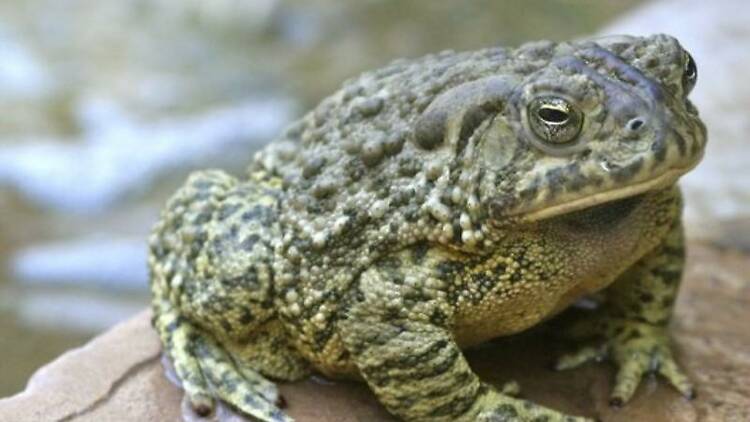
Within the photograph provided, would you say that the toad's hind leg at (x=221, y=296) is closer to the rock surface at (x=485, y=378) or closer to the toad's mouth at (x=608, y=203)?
the rock surface at (x=485, y=378)

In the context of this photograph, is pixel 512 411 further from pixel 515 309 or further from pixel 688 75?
pixel 688 75

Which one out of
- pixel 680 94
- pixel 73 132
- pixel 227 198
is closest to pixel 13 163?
pixel 73 132

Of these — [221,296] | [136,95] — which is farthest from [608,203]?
[136,95]

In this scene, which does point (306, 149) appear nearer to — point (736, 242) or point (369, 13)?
point (736, 242)

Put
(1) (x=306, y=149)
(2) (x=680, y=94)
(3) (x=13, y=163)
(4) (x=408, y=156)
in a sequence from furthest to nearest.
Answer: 1. (3) (x=13, y=163)
2. (1) (x=306, y=149)
3. (4) (x=408, y=156)
4. (2) (x=680, y=94)

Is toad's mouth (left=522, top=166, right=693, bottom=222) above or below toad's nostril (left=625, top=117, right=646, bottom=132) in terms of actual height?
below

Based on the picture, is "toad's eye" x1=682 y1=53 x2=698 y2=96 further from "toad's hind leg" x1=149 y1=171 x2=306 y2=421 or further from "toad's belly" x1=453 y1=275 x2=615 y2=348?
"toad's hind leg" x1=149 y1=171 x2=306 y2=421

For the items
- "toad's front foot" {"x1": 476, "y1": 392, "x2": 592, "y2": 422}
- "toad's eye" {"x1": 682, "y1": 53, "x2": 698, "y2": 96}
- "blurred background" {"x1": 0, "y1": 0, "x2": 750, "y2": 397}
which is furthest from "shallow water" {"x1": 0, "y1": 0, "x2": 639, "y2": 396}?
"toad's eye" {"x1": 682, "y1": 53, "x2": 698, "y2": 96}
